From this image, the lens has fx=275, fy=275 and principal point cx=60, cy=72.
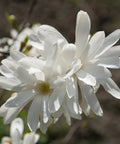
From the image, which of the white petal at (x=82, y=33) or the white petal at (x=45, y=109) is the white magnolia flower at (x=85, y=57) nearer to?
Result: the white petal at (x=82, y=33)

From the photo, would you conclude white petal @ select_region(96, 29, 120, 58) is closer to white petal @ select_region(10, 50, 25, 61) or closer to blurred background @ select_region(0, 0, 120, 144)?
white petal @ select_region(10, 50, 25, 61)

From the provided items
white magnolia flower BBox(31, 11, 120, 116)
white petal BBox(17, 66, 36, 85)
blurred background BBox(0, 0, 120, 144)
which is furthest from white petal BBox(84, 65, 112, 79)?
blurred background BBox(0, 0, 120, 144)

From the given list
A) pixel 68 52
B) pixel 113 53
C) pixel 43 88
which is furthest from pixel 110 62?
pixel 43 88

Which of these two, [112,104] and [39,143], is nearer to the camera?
[39,143]

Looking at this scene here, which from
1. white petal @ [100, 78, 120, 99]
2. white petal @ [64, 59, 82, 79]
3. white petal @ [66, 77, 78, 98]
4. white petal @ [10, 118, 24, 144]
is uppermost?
white petal @ [64, 59, 82, 79]

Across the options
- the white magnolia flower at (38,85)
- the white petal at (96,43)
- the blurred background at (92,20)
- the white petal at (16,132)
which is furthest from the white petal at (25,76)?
the blurred background at (92,20)

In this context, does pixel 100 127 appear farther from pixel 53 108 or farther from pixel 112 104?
pixel 53 108

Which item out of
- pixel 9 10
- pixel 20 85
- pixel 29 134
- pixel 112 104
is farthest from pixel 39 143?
pixel 9 10
